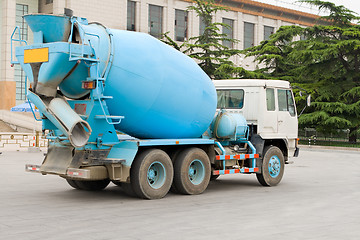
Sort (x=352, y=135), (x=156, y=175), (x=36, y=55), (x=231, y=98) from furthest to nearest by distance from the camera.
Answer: (x=352, y=135) → (x=231, y=98) → (x=156, y=175) → (x=36, y=55)

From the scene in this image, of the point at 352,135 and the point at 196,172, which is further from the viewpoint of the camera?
the point at 352,135

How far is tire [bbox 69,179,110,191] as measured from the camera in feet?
42.7

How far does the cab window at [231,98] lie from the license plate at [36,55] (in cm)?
603

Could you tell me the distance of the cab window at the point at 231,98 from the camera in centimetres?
1506

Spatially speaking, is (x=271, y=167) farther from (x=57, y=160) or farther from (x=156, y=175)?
(x=57, y=160)

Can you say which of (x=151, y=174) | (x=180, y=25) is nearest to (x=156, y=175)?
(x=151, y=174)

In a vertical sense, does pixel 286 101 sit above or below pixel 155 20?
below

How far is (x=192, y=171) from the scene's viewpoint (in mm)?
12953

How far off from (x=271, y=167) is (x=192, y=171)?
294 cm

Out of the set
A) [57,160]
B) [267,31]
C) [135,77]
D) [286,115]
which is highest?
[267,31]

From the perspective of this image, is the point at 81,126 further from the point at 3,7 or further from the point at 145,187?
the point at 3,7

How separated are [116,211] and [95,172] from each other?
127cm

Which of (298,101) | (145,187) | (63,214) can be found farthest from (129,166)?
(298,101)

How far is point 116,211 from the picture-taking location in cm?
1015
